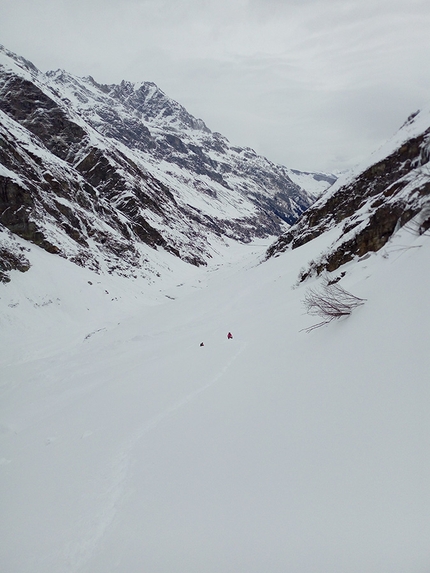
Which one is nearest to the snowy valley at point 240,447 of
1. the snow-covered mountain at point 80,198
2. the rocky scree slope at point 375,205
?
the rocky scree slope at point 375,205

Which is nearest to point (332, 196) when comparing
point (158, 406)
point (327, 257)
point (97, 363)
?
point (327, 257)

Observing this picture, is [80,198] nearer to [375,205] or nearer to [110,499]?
[375,205]

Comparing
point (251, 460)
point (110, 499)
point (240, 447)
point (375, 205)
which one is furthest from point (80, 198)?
point (251, 460)

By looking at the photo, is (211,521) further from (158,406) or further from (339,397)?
(158,406)

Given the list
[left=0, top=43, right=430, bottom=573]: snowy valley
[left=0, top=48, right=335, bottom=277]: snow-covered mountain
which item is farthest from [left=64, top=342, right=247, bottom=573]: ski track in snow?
[left=0, top=48, right=335, bottom=277]: snow-covered mountain

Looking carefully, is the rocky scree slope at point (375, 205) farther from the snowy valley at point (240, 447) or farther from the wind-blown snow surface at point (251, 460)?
the wind-blown snow surface at point (251, 460)

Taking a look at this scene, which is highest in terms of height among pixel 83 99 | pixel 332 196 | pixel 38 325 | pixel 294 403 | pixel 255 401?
pixel 83 99

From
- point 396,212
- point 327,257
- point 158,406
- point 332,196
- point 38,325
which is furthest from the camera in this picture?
point 332,196

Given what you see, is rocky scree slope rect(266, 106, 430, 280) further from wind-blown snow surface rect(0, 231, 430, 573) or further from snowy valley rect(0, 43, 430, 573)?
wind-blown snow surface rect(0, 231, 430, 573)
